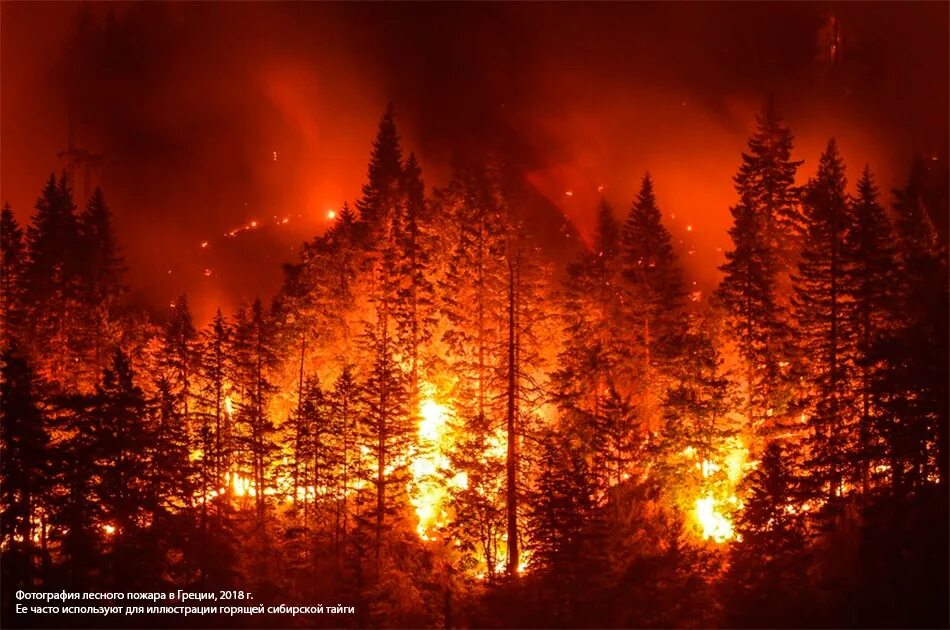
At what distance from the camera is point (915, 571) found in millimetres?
27031

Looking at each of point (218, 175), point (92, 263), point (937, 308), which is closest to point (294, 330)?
point (92, 263)

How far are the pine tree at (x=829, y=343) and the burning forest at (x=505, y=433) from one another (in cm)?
21

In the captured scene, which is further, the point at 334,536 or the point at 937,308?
the point at 334,536

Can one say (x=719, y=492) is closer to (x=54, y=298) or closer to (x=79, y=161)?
(x=54, y=298)

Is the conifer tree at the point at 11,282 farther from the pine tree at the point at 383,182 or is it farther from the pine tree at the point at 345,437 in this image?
the pine tree at the point at 383,182

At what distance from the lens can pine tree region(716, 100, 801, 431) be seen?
38.2m

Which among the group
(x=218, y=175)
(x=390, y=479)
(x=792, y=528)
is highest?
(x=218, y=175)

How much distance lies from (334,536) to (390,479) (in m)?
5.36

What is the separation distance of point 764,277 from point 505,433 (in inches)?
606

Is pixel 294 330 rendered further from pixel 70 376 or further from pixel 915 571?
pixel 915 571

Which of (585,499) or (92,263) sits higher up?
(92,263)

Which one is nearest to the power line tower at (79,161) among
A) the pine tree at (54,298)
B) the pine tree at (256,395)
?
the pine tree at (54,298)

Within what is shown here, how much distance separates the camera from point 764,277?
40.9 metres

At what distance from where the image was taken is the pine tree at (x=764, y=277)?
1503 inches
